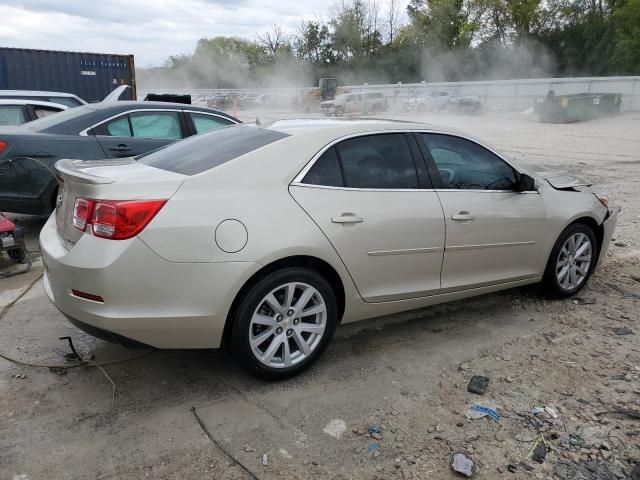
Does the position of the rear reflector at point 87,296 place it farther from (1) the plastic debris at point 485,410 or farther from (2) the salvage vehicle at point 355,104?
(2) the salvage vehicle at point 355,104

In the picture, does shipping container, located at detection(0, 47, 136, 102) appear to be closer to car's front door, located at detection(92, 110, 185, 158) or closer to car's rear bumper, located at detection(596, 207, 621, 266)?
car's front door, located at detection(92, 110, 185, 158)

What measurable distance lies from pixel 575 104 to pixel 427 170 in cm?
2681

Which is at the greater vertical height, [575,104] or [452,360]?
[575,104]

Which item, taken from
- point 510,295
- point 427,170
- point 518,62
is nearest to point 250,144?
point 427,170

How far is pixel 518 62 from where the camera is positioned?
48.9 m

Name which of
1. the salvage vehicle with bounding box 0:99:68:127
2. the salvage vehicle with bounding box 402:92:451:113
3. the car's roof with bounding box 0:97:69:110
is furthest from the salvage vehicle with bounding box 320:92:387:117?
the salvage vehicle with bounding box 0:99:68:127

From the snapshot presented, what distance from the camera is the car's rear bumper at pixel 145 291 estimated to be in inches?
108

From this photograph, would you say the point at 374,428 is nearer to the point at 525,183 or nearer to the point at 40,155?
the point at 525,183

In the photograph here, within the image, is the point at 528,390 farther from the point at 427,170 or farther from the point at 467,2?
the point at 467,2

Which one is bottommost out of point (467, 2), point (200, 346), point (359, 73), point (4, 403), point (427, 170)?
point (4, 403)

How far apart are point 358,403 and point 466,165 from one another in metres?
1.89

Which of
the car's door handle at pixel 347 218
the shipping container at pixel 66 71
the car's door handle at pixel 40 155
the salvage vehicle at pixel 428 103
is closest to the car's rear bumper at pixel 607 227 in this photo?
the car's door handle at pixel 347 218

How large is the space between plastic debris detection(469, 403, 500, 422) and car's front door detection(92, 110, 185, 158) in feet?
16.0

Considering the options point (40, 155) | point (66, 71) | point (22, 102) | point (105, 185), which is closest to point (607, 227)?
point (105, 185)
